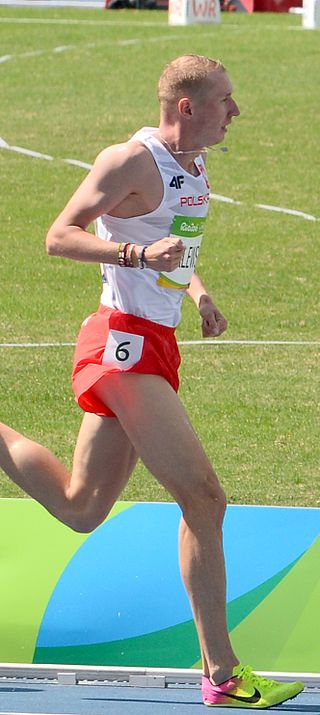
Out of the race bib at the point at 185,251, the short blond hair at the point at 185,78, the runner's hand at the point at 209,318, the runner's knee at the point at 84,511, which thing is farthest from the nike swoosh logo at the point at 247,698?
the short blond hair at the point at 185,78

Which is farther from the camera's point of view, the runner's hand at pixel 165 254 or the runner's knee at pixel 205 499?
the runner's knee at pixel 205 499

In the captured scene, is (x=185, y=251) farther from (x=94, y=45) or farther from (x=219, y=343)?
(x=94, y=45)

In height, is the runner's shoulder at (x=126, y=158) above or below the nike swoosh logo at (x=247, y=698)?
above

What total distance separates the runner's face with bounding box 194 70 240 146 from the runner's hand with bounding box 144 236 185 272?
18.1 inches

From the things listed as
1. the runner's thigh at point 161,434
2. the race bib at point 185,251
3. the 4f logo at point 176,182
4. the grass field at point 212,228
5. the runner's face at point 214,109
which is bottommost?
the grass field at point 212,228

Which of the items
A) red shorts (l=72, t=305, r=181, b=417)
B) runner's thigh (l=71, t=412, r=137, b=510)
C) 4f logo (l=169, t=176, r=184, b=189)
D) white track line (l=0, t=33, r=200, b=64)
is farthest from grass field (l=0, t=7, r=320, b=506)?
4f logo (l=169, t=176, r=184, b=189)

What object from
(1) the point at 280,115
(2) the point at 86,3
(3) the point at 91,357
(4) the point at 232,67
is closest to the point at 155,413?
(3) the point at 91,357

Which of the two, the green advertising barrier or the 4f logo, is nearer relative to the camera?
the 4f logo

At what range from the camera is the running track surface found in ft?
17.3

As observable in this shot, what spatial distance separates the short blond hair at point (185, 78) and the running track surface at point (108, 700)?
192 centimetres

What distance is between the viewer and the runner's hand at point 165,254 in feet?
16.1

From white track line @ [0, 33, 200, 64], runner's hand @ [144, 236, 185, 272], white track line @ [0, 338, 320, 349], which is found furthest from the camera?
white track line @ [0, 33, 200, 64]

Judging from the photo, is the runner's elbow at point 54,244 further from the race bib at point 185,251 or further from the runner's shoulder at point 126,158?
the race bib at point 185,251

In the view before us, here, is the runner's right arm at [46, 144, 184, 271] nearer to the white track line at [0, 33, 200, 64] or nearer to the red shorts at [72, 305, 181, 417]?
the red shorts at [72, 305, 181, 417]
